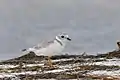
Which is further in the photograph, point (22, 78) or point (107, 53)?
point (107, 53)

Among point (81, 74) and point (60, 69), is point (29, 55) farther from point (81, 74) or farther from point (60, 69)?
point (81, 74)

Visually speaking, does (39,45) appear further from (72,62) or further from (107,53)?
(107,53)

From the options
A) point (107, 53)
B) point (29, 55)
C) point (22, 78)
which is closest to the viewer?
point (22, 78)

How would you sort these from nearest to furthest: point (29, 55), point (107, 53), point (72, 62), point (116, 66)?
point (116, 66)
point (72, 62)
point (107, 53)
point (29, 55)

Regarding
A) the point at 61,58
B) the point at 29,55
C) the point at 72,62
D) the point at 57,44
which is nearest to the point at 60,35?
the point at 57,44

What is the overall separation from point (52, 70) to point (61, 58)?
4.48 m

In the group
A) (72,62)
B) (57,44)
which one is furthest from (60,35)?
(72,62)

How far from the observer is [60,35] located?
1370cm

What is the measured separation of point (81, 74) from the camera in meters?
11.3

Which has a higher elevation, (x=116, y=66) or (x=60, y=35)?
(x=60, y=35)

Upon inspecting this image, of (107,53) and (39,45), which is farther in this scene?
(107,53)

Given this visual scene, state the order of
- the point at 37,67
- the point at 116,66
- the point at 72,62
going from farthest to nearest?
the point at 72,62, the point at 37,67, the point at 116,66

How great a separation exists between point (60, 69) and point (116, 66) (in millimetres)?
1289

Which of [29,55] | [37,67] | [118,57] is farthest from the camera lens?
[29,55]
